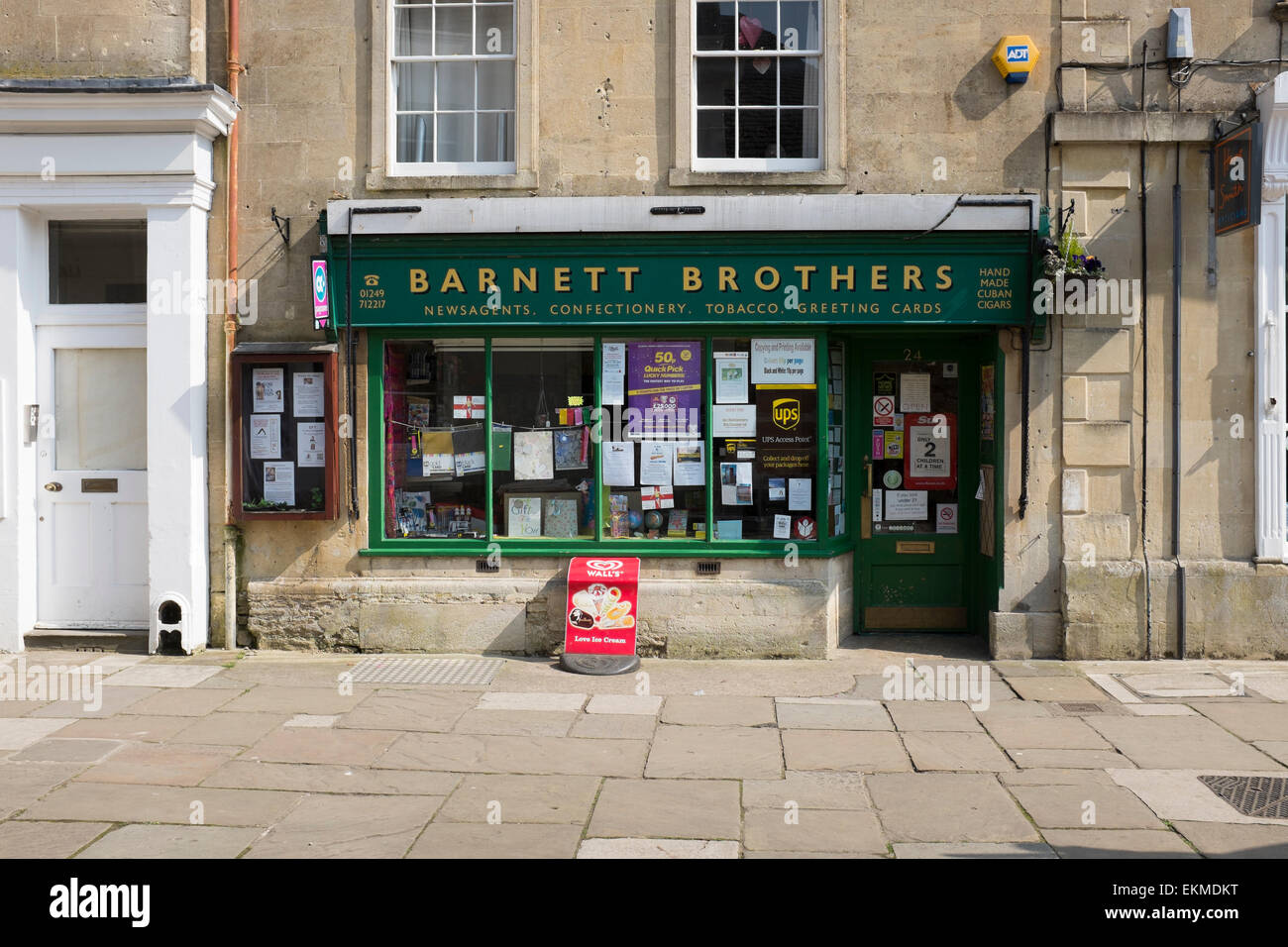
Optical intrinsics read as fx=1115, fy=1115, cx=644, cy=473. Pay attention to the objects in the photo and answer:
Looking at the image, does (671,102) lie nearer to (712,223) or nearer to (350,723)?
(712,223)

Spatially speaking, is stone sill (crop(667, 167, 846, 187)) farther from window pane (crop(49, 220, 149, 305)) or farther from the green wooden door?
window pane (crop(49, 220, 149, 305))

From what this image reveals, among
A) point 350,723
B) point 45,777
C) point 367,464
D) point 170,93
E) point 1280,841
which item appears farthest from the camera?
point 367,464

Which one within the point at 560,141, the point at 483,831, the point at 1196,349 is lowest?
the point at 483,831

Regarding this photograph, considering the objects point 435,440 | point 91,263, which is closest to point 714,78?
point 435,440

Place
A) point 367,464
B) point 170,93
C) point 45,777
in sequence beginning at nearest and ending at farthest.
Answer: point 45,777, point 170,93, point 367,464

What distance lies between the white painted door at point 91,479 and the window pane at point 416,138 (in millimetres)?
2554

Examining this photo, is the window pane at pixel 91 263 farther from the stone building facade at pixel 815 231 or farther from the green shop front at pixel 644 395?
the green shop front at pixel 644 395

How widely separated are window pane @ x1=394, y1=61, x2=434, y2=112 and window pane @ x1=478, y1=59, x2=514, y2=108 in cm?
41

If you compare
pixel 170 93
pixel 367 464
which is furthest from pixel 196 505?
pixel 170 93

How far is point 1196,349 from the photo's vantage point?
8.51 m

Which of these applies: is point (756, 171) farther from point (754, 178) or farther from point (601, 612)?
point (601, 612)

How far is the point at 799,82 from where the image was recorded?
8781mm

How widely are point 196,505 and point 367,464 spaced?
1.35 m

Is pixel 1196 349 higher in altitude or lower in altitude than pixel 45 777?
higher
